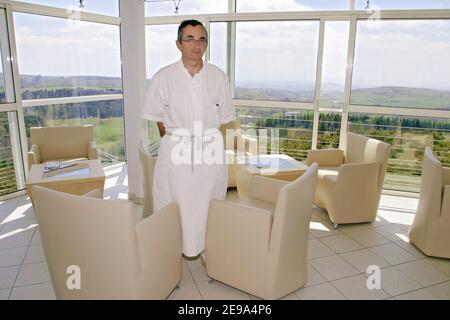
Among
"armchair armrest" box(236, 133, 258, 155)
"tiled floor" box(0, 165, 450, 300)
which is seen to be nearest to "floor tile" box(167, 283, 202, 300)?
"tiled floor" box(0, 165, 450, 300)

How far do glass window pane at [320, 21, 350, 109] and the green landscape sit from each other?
0.05m

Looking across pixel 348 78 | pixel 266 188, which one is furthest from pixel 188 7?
pixel 266 188

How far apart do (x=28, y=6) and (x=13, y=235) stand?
2.71 meters

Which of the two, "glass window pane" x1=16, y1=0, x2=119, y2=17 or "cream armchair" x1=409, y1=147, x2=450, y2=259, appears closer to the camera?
"cream armchair" x1=409, y1=147, x2=450, y2=259

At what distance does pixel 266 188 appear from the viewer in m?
2.92

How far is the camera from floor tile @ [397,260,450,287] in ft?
8.75

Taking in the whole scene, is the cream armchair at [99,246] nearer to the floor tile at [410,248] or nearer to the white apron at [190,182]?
the white apron at [190,182]

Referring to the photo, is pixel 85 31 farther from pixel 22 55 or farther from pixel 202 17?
pixel 202 17

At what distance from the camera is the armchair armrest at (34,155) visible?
402 centimetres

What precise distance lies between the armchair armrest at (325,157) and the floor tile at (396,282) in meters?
1.63

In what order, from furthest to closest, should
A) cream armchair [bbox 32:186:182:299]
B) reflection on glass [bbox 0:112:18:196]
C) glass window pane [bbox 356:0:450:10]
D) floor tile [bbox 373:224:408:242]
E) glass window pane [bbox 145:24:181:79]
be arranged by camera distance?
1. glass window pane [bbox 145:24:181:79]
2. reflection on glass [bbox 0:112:18:196]
3. glass window pane [bbox 356:0:450:10]
4. floor tile [bbox 373:224:408:242]
5. cream armchair [bbox 32:186:182:299]

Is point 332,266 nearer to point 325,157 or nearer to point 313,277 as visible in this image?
point 313,277

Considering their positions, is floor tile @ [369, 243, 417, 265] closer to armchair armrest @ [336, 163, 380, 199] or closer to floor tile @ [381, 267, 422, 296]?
floor tile @ [381, 267, 422, 296]

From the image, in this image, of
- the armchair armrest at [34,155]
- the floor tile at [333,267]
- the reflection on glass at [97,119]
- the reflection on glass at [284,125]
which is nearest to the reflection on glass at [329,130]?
the reflection on glass at [284,125]
